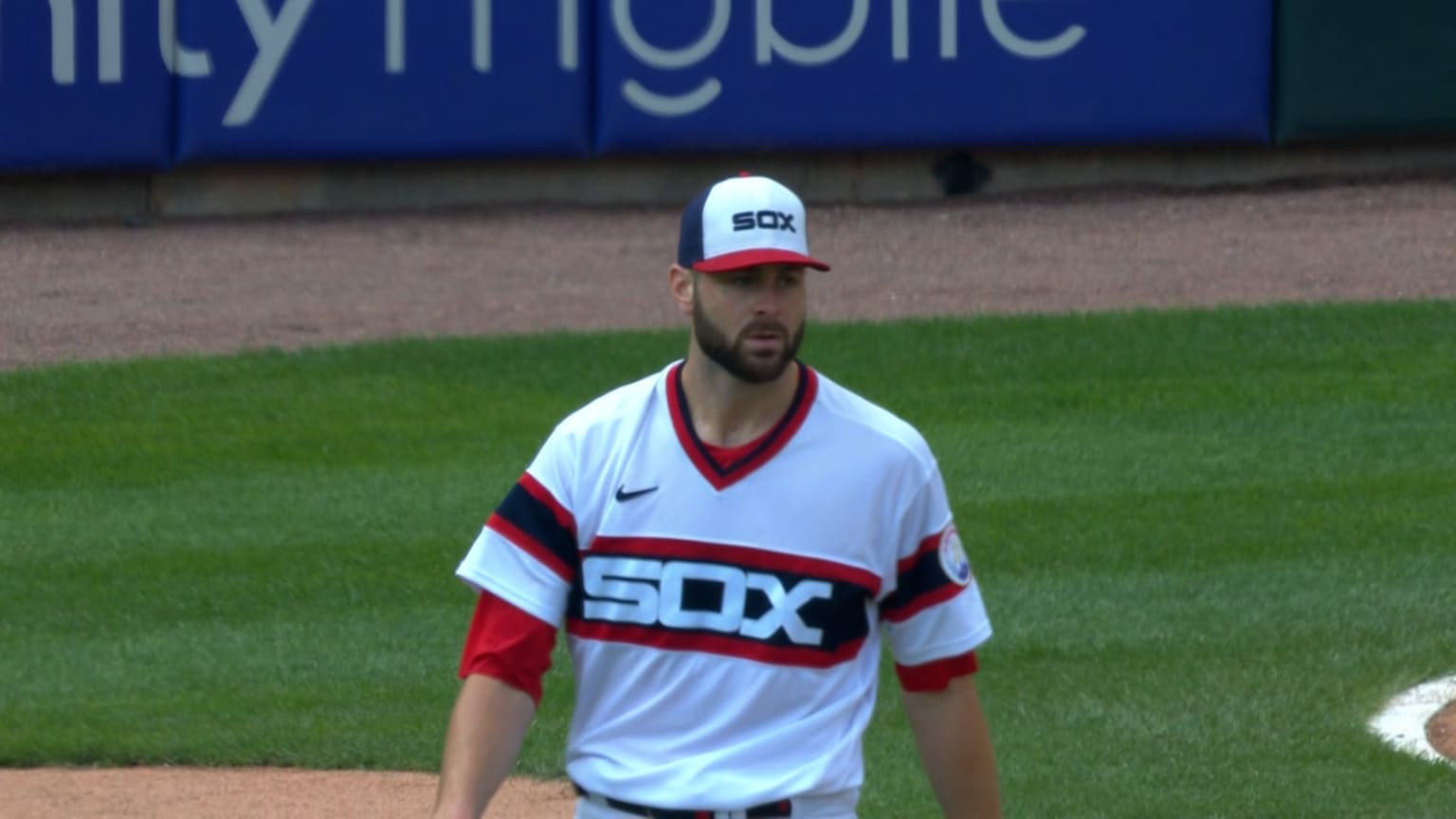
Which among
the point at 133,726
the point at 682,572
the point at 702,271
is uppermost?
the point at 702,271

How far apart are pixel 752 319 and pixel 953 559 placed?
428mm

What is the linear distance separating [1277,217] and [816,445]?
12.2 metres

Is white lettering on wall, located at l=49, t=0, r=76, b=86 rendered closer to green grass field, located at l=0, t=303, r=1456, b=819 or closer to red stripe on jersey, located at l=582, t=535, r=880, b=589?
green grass field, located at l=0, t=303, r=1456, b=819

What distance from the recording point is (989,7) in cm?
1521

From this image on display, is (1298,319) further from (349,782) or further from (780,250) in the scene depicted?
(780,250)

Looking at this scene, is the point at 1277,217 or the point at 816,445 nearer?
the point at 816,445

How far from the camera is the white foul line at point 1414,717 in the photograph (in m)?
5.53

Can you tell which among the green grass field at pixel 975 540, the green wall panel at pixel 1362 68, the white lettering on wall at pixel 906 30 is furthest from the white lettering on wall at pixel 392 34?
the green wall panel at pixel 1362 68

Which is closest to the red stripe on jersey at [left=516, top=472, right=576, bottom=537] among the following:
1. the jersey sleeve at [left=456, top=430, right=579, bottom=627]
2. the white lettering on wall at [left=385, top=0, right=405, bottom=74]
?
the jersey sleeve at [left=456, top=430, right=579, bottom=627]

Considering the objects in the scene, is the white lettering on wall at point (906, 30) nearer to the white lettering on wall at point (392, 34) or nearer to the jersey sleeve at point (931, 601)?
the white lettering on wall at point (392, 34)

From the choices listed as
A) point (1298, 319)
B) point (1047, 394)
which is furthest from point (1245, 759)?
point (1298, 319)

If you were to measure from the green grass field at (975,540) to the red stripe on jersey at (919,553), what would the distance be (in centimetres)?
231

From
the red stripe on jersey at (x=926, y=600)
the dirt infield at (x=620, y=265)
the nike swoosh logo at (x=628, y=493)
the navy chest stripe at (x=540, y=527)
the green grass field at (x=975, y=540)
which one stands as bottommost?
the green grass field at (x=975, y=540)

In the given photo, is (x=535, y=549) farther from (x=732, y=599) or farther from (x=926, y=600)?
(x=926, y=600)
